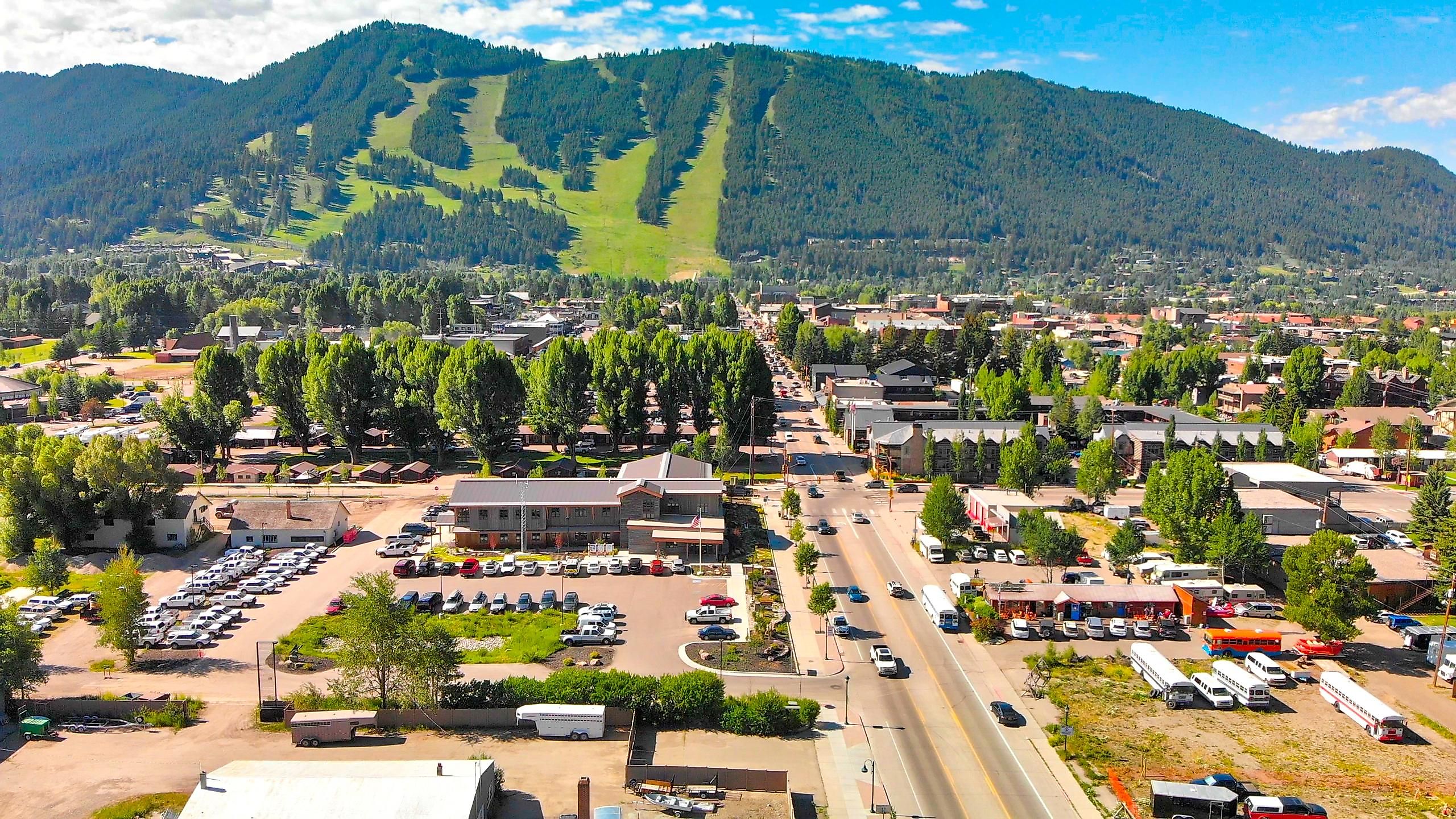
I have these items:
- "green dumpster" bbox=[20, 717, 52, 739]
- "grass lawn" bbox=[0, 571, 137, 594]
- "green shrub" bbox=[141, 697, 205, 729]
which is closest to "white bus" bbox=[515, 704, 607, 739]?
"green shrub" bbox=[141, 697, 205, 729]

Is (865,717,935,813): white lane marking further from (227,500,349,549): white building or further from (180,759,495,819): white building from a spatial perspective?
(227,500,349,549): white building

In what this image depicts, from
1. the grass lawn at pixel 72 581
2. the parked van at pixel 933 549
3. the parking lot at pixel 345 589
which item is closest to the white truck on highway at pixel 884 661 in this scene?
the parking lot at pixel 345 589

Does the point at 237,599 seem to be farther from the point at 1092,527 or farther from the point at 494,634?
the point at 1092,527

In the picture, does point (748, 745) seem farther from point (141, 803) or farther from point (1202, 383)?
point (1202, 383)

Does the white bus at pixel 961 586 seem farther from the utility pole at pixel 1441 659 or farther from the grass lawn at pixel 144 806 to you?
the grass lawn at pixel 144 806

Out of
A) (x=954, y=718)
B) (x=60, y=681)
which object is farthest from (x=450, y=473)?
(x=954, y=718)

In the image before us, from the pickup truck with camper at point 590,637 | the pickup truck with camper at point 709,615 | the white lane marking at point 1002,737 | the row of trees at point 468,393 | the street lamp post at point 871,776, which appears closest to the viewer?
the street lamp post at point 871,776

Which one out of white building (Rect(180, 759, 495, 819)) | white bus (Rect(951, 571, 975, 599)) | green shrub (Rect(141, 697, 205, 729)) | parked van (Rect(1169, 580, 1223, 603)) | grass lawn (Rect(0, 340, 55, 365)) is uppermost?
grass lawn (Rect(0, 340, 55, 365))

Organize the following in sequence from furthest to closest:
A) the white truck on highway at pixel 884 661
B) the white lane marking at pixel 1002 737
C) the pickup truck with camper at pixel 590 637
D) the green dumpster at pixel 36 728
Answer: the pickup truck with camper at pixel 590 637 → the white truck on highway at pixel 884 661 → the green dumpster at pixel 36 728 → the white lane marking at pixel 1002 737
